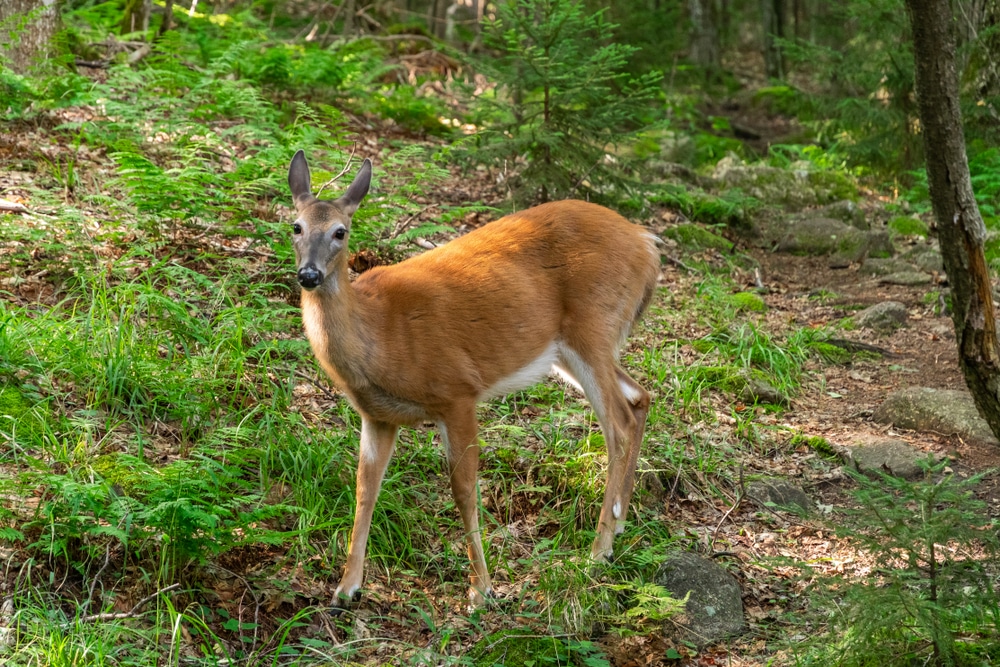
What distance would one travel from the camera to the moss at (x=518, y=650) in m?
4.27

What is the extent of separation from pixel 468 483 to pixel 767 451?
2.53m

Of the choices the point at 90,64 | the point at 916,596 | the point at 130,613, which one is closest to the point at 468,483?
the point at 130,613

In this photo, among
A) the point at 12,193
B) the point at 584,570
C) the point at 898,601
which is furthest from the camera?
the point at 12,193

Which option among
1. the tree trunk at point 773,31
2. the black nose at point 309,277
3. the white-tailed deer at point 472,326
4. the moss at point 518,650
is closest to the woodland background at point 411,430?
the moss at point 518,650

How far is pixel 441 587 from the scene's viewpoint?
192 inches

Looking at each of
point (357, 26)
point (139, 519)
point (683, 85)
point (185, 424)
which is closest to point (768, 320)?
point (185, 424)

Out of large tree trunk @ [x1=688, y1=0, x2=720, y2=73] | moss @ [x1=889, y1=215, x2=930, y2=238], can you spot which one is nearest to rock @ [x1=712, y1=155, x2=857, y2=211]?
moss @ [x1=889, y1=215, x2=930, y2=238]

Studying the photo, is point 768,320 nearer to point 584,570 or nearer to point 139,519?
point 584,570

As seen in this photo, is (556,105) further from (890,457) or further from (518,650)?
(518,650)

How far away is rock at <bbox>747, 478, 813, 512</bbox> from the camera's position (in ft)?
19.4

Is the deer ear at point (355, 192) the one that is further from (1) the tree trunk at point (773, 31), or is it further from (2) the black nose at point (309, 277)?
(1) the tree trunk at point (773, 31)

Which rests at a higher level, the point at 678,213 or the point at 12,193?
the point at 12,193

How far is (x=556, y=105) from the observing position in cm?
893

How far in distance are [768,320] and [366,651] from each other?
5368 mm
